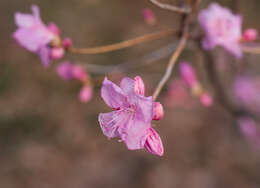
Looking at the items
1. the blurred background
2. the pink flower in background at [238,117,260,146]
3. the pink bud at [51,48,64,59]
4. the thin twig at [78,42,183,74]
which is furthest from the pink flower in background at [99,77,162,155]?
the blurred background

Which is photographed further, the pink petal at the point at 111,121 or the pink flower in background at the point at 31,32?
the pink flower in background at the point at 31,32

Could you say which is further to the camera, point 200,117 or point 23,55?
point 23,55

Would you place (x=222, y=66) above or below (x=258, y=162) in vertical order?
above

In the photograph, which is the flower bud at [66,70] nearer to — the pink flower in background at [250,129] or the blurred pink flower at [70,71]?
the blurred pink flower at [70,71]

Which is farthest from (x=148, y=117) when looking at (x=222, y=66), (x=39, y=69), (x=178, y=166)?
(x=39, y=69)

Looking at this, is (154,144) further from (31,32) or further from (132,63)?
(132,63)

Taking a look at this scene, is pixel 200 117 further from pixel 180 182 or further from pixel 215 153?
pixel 180 182

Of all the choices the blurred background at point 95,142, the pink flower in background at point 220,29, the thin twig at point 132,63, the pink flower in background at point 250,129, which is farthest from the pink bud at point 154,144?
the blurred background at point 95,142
